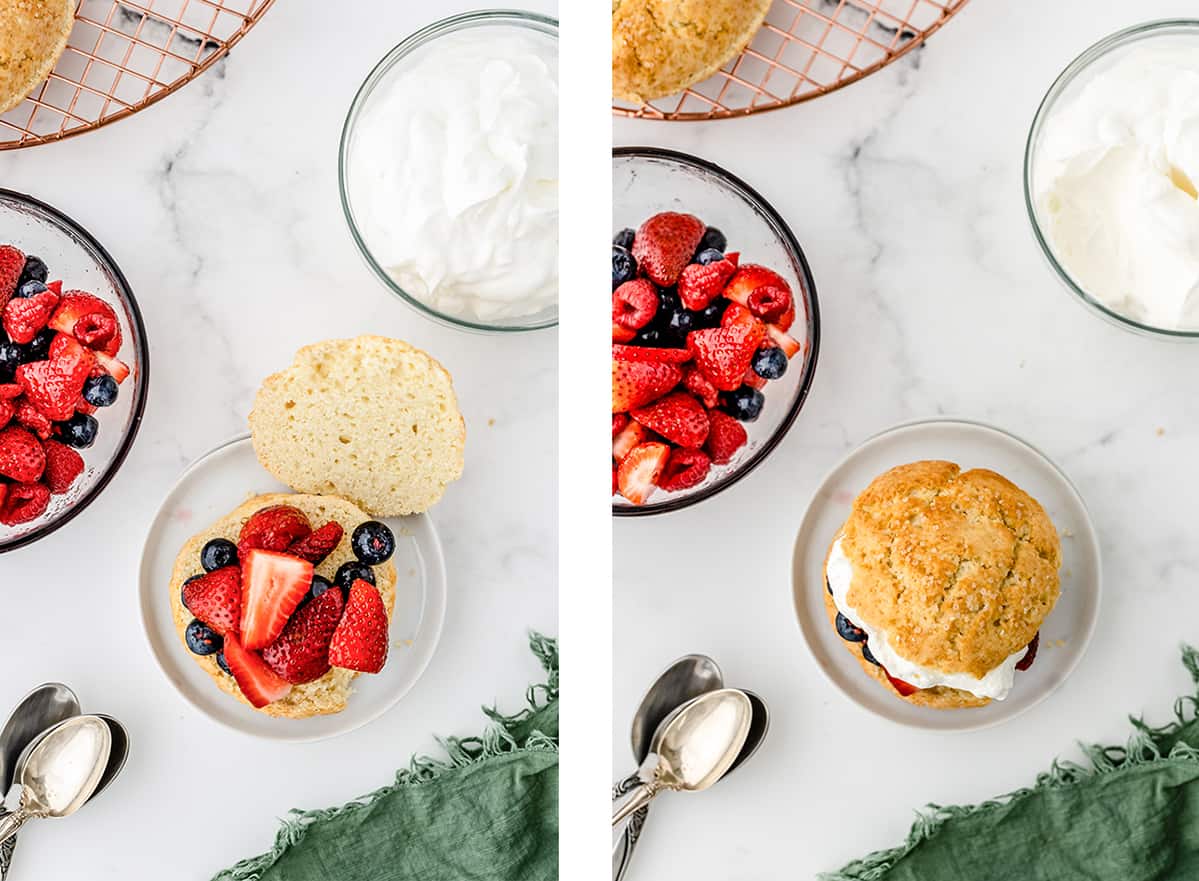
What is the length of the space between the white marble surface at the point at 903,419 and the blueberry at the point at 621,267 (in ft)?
0.38

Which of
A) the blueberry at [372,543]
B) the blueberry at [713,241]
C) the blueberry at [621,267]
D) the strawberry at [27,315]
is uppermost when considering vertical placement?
the blueberry at [713,241]

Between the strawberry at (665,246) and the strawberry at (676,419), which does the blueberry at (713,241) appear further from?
the strawberry at (676,419)

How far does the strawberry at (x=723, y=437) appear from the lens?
2.66ft

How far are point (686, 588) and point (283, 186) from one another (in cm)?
50

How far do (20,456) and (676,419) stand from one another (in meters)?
0.54

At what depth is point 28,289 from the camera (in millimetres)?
769

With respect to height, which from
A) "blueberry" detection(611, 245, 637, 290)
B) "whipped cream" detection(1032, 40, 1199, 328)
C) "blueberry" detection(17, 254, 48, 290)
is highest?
"whipped cream" detection(1032, 40, 1199, 328)

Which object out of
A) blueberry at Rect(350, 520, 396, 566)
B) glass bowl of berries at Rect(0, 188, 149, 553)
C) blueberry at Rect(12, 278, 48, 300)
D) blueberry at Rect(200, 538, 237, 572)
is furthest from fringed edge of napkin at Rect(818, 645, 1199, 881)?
blueberry at Rect(12, 278, 48, 300)

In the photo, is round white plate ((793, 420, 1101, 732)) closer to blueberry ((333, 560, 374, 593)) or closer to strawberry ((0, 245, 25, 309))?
blueberry ((333, 560, 374, 593))

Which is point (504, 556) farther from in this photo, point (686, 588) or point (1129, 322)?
point (1129, 322)

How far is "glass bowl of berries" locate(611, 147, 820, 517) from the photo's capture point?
0.79 m

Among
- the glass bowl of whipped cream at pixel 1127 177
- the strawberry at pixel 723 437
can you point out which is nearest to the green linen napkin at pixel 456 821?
the strawberry at pixel 723 437

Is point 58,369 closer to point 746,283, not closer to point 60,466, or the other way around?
point 60,466

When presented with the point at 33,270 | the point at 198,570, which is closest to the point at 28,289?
the point at 33,270
